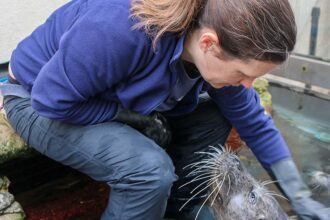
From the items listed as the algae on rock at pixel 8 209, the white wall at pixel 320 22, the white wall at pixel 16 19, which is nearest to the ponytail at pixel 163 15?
the algae on rock at pixel 8 209

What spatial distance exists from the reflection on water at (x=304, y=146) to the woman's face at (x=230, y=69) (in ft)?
3.80

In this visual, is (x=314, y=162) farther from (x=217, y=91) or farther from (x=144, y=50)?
(x=144, y=50)

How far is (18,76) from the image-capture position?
2400 millimetres

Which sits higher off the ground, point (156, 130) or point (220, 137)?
point (156, 130)

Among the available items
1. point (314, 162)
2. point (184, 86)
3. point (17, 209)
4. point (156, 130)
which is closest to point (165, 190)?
point (156, 130)

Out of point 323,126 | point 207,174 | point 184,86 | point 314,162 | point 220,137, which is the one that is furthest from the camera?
point 323,126

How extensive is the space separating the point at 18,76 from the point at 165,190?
95cm

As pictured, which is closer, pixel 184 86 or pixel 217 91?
pixel 184 86

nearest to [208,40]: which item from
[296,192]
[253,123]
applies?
[253,123]

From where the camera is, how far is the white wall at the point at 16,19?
3.63 m

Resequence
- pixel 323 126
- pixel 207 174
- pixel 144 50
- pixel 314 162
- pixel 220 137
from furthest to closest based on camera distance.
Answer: pixel 323 126 → pixel 314 162 → pixel 220 137 → pixel 207 174 → pixel 144 50

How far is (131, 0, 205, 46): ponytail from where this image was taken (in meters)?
1.91

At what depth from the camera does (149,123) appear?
2.32 m

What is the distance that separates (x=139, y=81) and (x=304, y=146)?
7.96ft
